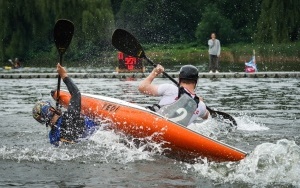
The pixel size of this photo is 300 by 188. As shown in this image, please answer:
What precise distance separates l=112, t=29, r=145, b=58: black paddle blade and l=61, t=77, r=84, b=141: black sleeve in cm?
225

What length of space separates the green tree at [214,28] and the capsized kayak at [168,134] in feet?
206

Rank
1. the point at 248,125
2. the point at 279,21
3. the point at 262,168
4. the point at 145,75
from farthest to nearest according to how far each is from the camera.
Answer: the point at 279,21 < the point at 145,75 < the point at 248,125 < the point at 262,168

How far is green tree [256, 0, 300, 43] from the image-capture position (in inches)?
1430

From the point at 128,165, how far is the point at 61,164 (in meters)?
0.75

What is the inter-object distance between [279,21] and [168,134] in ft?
95.0

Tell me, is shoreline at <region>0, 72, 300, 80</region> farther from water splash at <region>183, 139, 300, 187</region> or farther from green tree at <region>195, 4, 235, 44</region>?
green tree at <region>195, 4, 235, 44</region>

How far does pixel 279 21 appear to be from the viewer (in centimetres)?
3631

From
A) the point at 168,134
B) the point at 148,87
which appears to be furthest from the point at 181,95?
the point at 168,134

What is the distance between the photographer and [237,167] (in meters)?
7.64

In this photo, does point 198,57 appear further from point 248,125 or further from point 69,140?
point 69,140

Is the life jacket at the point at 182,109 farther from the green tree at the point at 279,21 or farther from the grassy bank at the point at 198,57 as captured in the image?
the green tree at the point at 279,21

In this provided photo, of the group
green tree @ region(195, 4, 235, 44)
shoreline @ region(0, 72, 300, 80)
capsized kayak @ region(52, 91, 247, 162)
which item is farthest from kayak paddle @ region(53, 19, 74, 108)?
green tree @ region(195, 4, 235, 44)

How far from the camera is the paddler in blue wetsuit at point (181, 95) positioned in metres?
8.55

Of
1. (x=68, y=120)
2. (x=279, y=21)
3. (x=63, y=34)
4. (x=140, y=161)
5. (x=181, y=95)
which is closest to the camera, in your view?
(x=140, y=161)
